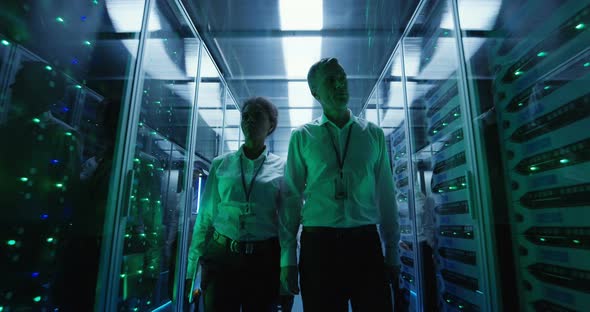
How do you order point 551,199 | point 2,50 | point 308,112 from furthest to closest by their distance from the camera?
point 308,112
point 551,199
point 2,50

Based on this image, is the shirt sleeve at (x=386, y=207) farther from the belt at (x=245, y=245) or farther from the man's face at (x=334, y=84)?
the belt at (x=245, y=245)

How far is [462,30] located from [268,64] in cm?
251

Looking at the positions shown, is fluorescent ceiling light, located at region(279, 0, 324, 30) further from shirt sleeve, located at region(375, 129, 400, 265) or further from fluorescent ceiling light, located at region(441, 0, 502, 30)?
shirt sleeve, located at region(375, 129, 400, 265)

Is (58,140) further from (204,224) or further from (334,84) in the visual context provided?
(334,84)

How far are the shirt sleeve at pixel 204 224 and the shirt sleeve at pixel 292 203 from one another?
0.63m

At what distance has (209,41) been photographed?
3365 millimetres

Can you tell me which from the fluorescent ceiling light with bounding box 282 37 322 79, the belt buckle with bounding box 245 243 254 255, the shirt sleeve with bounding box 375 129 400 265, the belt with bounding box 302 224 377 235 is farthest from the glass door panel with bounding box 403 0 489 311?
the belt buckle with bounding box 245 243 254 255

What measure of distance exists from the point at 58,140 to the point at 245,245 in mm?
1153

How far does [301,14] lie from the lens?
289 centimetres

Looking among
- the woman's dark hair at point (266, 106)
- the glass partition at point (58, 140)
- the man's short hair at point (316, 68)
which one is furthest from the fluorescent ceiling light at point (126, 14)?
the man's short hair at point (316, 68)

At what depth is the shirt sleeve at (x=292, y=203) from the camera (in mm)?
1185

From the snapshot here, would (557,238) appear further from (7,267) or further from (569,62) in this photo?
(7,267)

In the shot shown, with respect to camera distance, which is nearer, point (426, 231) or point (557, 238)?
point (557, 238)

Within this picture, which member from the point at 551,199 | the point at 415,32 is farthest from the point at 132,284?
the point at 415,32
